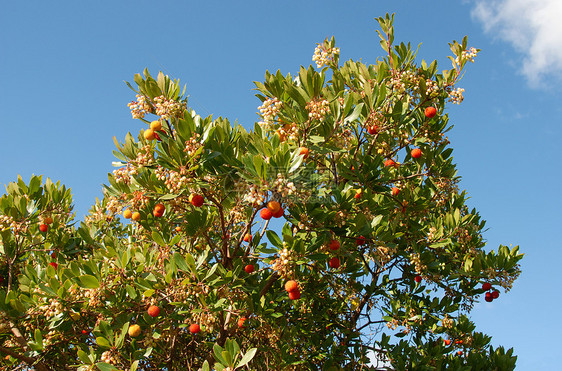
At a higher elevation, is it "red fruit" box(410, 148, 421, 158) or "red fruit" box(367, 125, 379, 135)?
"red fruit" box(410, 148, 421, 158)

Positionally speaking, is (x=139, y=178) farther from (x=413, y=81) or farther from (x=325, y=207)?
(x=413, y=81)

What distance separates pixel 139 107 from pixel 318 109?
198 cm

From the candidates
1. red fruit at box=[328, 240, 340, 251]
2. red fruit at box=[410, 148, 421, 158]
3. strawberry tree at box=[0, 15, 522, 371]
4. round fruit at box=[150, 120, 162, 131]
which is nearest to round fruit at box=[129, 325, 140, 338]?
strawberry tree at box=[0, 15, 522, 371]

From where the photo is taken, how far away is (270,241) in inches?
181

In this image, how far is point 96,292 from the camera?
4340mm

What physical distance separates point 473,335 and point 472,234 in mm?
1676

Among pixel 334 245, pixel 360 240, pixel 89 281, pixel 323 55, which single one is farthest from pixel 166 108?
pixel 323 55

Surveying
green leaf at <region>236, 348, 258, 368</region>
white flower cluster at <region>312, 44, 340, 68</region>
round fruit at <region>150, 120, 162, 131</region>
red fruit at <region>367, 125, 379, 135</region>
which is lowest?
green leaf at <region>236, 348, 258, 368</region>

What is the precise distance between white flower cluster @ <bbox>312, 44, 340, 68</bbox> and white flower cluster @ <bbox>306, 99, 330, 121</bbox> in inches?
82.8

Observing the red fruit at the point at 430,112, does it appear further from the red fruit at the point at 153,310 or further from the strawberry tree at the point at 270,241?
the red fruit at the point at 153,310

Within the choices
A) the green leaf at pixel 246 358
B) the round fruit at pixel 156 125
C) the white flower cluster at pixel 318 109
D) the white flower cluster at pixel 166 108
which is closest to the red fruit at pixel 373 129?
the white flower cluster at pixel 318 109

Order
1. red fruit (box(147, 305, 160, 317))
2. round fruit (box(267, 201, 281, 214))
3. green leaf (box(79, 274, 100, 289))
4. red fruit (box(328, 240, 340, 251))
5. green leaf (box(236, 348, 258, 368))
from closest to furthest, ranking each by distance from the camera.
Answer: round fruit (box(267, 201, 281, 214)) < green leaf (box(236, 348, 258, 368)) < green leaf (box(79, 274, 100, 289)) < red fruit (box(147, 305, 160, 317)) < red fruit (box(328, 240, 340, 251))

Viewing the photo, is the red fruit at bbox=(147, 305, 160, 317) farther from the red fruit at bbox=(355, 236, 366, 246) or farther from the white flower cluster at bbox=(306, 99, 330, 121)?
the white flower cluster at bbox=(306, 99, 330, 121)

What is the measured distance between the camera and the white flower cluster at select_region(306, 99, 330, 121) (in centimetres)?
432
